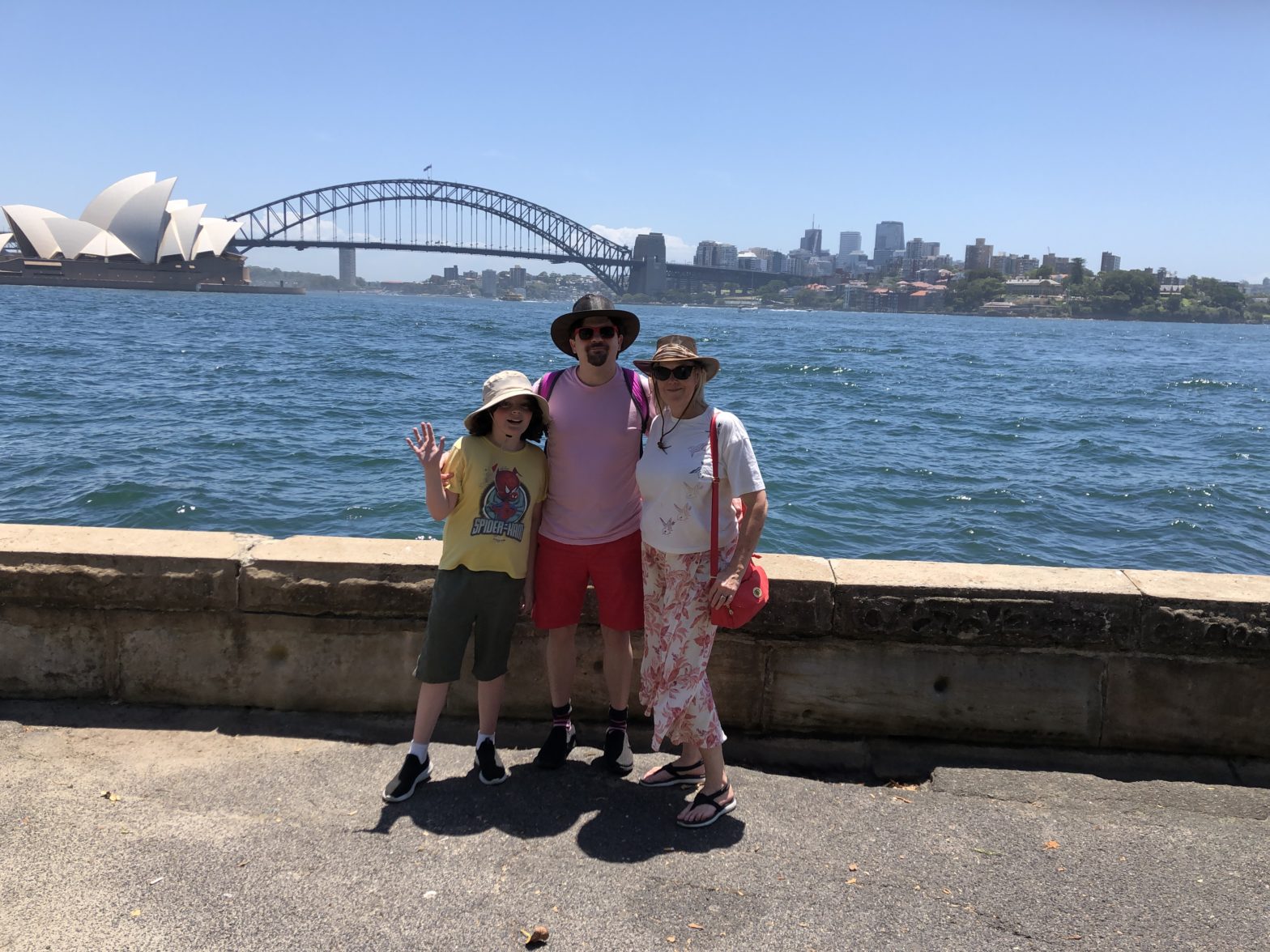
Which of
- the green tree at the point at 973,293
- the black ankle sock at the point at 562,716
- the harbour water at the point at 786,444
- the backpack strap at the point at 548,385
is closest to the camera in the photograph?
the backpack strap at the point at 548,385

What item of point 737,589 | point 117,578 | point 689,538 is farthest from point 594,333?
point 117,578

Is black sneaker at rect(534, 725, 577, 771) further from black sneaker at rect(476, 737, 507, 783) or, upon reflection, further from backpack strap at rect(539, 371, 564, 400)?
backpack strap at rect(539, 371, 564, 400)

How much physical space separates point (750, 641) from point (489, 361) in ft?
102

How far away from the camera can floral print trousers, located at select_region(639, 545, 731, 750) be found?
2836mm

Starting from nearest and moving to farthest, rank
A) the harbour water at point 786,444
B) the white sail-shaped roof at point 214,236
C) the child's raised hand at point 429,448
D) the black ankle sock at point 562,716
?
the child's raised hand at point 429,448 → the black ankle sock at point 562,716 → the harbour water at point 786,444 → the white sail-shaped roof at point 214,236

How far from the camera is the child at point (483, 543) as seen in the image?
9.71ft

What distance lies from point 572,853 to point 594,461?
110cm

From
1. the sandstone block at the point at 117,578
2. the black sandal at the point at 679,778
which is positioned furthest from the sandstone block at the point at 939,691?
the sandstone block at the point at 117,578

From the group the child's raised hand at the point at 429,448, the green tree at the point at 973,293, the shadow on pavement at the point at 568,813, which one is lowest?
the shadow on pavement at the point at 568,813

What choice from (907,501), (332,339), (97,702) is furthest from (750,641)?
(332,339)

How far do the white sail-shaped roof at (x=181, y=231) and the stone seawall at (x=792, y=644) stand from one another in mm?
88217

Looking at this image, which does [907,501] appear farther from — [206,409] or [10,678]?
[206,409]

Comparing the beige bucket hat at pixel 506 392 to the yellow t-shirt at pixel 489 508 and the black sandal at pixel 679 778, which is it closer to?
the yellow t-shirt at pixel 489 508

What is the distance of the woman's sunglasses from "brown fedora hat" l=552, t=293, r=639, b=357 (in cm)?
3
